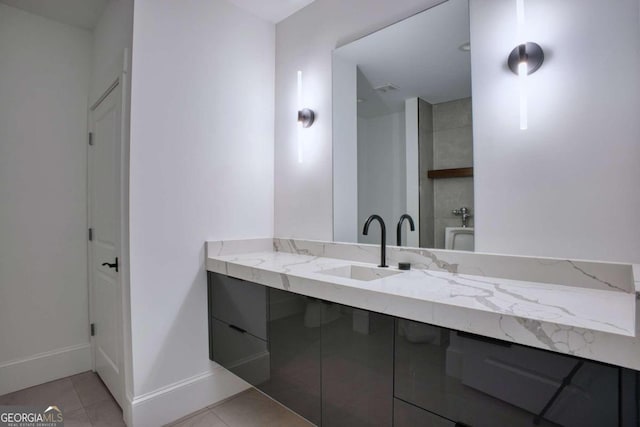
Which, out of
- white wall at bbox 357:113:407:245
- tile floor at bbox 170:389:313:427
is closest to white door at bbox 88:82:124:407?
tile floor at bbox 170:389:313:427

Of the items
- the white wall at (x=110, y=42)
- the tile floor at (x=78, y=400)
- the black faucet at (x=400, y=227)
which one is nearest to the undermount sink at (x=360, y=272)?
the black faucet at (x=400, y=227)

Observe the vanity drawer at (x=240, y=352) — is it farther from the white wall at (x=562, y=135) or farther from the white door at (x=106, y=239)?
the white wall at (x=562, y=135)

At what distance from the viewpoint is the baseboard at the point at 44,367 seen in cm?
221

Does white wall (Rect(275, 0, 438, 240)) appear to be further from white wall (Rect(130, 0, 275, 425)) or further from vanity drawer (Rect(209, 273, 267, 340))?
vanity drawer (Rect(209, 273, 267, 340))

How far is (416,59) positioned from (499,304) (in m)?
1.36

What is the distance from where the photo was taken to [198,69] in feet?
6.77

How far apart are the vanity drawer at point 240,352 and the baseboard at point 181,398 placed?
0.55ft

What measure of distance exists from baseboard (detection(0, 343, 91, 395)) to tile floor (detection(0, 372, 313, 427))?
5cm

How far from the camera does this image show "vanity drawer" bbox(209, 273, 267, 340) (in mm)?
1694

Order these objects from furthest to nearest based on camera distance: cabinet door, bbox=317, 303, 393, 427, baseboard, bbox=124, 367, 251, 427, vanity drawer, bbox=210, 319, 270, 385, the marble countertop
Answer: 1. baseboard, bbox=124, 367, 251, 427
2. vanity drawer, bbox=210, 319, 270, 385
3. cabinet door, bbox=317, 303, 393, 427
4. the marble countertop

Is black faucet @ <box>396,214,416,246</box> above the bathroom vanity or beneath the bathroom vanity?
above

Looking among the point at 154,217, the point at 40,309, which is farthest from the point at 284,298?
the point at 40,309

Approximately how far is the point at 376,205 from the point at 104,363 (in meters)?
2.15

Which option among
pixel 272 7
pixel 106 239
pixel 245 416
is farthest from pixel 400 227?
pixel 106 239
